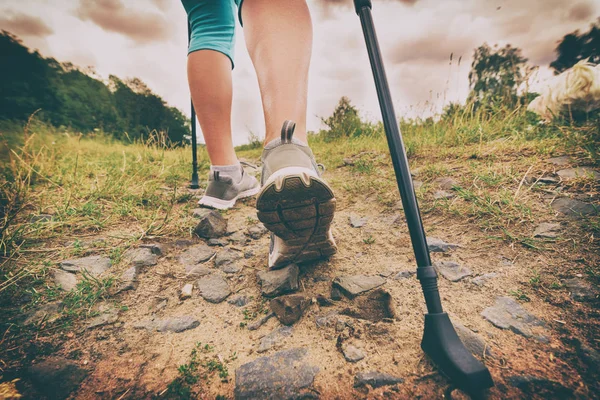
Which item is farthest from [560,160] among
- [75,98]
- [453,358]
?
[75,98]

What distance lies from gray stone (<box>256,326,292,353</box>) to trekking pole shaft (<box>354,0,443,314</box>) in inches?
19.0

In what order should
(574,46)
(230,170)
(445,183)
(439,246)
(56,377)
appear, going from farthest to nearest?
(574,46) < (230,170) < (445,183) < (439,246) < (56,377)

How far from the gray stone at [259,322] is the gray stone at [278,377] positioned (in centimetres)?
15

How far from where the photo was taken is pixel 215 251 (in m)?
1.51

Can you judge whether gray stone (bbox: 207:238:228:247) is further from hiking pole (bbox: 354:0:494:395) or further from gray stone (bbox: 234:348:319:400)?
hiking pole (bbox: 354:0:494:395)

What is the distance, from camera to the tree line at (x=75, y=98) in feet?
41.4

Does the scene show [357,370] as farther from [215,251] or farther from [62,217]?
[62,217]

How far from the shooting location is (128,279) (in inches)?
46.8

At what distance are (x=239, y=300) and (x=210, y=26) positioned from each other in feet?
5.59

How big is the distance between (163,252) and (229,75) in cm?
120

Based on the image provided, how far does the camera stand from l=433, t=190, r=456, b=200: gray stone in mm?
1680

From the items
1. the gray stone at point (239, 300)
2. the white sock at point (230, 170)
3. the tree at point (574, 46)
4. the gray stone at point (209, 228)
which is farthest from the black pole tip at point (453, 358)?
the tree at point (574, 46)

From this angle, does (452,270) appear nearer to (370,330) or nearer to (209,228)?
(370,330)

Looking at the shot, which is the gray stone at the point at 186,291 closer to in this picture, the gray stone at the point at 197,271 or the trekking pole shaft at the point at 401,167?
the gray stone at the point at 197,271
